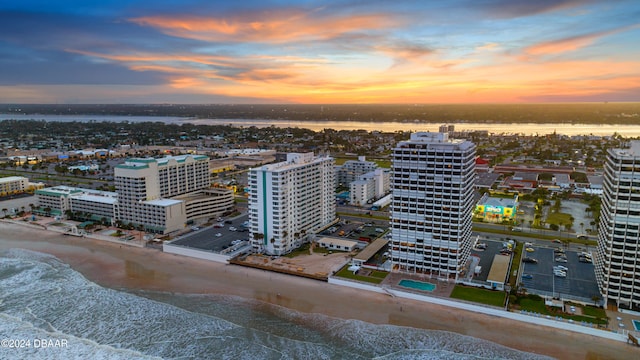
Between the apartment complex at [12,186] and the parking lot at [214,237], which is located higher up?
the apartment complex at [12,186]

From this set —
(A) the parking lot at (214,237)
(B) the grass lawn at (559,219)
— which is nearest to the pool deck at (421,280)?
(A) the parking lot at (214,237)

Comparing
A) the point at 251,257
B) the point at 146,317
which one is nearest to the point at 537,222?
the point at 251,257

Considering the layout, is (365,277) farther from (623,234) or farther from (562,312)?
(623,234)

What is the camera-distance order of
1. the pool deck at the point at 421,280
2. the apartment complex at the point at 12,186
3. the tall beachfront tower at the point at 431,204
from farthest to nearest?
the apartment complex at the point at 12,186, the tall beachfront tower at the point at 431,204, the pool deck at the point at 421,280

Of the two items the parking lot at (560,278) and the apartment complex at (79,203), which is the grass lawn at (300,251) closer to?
the parking lot at (560,278)

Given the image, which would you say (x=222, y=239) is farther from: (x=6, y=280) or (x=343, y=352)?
(x=343, y=352)

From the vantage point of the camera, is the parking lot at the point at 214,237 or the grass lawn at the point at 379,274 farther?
the parking lot at the point at 214,237

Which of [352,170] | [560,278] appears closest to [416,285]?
[560,278]

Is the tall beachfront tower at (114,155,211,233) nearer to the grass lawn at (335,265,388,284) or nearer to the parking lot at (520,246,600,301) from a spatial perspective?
the grass lawn at (335,265,388,284)
